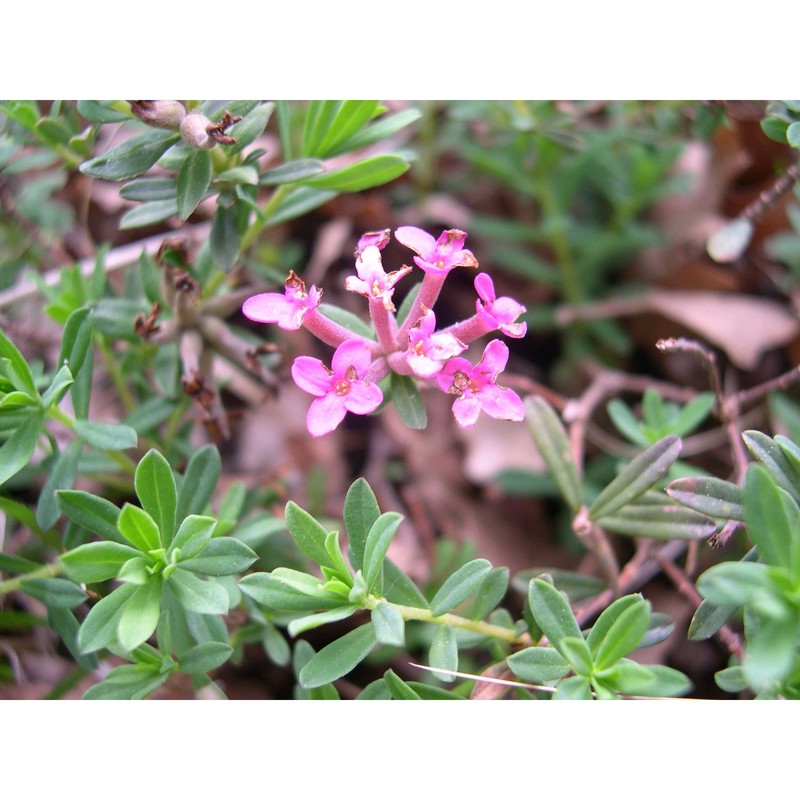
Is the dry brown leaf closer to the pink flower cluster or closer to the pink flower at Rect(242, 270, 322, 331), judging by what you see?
the pink flower cluster

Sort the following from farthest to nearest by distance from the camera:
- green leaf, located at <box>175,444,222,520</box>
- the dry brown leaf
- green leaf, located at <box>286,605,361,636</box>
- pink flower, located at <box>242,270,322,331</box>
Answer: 1. the dry brown leaf
2. green leaf, located at <box>175,444,222,520</box>
3. pink flower, located at <box>242,270,322,331</box>
4. green leaf, located at <box>286,605,361,636</box>

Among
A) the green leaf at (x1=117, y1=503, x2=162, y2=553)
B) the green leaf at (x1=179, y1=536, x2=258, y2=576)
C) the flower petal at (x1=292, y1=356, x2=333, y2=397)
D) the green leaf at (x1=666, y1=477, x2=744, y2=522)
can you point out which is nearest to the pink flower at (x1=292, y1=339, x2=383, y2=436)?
the flower petal at (x1=292, y1=356, x2=333, y2=397)

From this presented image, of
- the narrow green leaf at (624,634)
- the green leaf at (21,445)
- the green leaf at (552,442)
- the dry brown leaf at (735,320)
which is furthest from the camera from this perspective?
the dry brown leaf at (735,320)

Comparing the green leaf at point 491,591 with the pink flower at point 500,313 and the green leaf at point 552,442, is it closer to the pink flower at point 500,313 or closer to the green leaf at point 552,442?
the green leaf at point 552,442

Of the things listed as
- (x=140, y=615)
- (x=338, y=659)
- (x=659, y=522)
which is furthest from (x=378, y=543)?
(x=659, y=522)

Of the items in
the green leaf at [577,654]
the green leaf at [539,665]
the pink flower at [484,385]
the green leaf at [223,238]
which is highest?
the green leaf at [223,238]

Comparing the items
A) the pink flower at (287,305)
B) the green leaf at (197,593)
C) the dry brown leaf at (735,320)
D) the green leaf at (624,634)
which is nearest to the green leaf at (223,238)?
the pink flower at (287,305)
